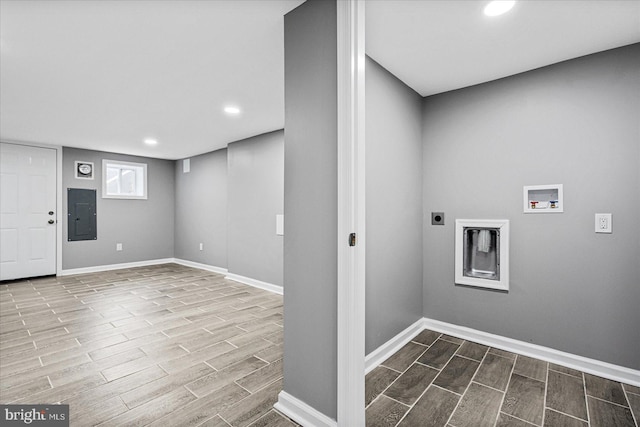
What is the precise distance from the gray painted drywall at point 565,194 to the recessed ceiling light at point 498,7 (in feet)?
3.09

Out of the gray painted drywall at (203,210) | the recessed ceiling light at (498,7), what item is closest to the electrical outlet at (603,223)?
the recessed ceiling light at (498,7)

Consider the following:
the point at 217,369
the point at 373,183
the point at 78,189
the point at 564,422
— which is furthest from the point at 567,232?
the point at 78,189

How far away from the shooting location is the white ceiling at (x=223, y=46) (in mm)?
1685

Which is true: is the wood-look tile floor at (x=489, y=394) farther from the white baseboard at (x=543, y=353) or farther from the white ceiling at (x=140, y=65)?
the white ceiling at (x=140, y=65)

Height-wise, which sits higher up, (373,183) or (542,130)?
(542,130)

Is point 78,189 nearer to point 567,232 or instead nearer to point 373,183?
point 373,183

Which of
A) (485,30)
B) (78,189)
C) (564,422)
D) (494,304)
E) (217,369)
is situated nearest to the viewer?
(564,422)

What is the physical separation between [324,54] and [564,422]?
94.9 inches

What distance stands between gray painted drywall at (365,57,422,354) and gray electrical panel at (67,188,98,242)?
19.3 ft

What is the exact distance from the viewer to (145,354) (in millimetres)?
2396

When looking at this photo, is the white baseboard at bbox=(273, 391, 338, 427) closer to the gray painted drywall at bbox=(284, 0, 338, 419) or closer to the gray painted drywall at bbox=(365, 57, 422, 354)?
the gray painted drywall at bbox=(284, 0, 338, 419)

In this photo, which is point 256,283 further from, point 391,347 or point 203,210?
point 391,347

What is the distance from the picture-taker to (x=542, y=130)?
2301 mm

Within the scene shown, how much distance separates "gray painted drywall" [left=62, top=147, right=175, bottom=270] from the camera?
213 inches
